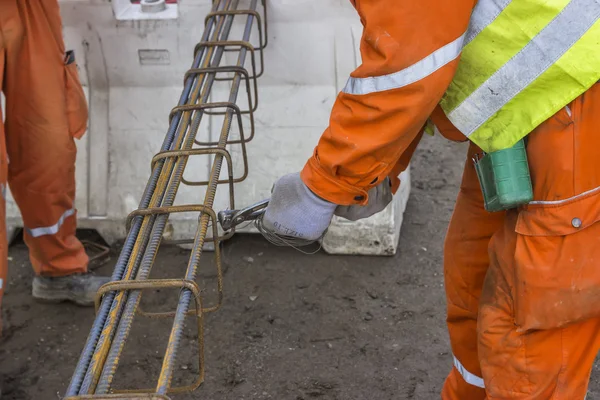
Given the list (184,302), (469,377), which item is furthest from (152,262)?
(469,377)

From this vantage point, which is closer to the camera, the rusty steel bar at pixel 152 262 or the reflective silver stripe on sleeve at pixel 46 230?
the rusty steel bar at pixel 152 262

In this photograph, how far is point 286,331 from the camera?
340 cm

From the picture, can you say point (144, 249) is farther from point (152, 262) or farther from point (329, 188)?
point (329, 188)

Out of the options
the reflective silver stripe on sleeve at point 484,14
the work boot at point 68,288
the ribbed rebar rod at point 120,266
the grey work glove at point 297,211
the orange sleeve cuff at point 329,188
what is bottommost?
the work boot at point 68,288

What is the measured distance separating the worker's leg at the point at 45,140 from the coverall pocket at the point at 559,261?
7.04 feet

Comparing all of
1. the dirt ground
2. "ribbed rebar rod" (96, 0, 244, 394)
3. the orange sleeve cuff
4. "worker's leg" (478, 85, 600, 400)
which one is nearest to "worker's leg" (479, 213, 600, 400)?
"worker's leg" (478, 85, 600, 400)

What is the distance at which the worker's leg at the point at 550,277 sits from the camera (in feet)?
5.97

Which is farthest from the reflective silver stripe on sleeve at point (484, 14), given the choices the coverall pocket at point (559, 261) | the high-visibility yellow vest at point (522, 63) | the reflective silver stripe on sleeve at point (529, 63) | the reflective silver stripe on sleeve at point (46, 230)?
the reflective silver stripe on sleeve at point (46, 230)

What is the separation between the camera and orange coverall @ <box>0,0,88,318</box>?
3.04 meters

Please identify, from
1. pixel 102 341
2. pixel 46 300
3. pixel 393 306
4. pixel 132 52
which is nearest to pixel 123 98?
pixel 132 52

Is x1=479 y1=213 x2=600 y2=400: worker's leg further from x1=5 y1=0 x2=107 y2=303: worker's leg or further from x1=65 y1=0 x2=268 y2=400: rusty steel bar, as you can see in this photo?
x1=5 y1=0 x2=107 y2=303: worker's leg

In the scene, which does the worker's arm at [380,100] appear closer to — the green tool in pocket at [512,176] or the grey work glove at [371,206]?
the grey work glove at [371,206]

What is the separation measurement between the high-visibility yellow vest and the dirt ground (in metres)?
1.54

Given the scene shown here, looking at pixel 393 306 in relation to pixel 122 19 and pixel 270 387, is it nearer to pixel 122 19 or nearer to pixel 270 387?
pixel 270 387
